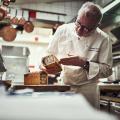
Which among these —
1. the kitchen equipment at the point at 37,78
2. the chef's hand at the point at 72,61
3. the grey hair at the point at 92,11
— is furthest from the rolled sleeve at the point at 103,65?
the kitchen equipment at the point at 37,78

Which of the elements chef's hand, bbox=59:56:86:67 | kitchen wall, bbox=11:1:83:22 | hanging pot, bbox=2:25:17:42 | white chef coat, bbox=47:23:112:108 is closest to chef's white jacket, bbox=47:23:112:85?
white chef coat, bbox=47:23:112:108

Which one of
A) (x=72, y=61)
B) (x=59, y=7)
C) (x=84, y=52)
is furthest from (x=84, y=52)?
(x=59, y=7)

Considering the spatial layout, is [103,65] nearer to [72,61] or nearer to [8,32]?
[72,61]

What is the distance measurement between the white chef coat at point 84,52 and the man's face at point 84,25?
0.08m

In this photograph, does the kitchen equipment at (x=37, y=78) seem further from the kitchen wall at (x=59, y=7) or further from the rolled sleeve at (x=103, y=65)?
the kitchen wall at (x=59, y=7)

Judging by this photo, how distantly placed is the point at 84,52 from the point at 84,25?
231mm

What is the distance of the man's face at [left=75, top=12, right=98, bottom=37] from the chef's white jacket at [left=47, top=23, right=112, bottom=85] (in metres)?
0.08

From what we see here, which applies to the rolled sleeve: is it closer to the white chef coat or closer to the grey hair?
the white chef coat

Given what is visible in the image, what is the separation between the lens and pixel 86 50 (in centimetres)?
186

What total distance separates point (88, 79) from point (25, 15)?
188 inches

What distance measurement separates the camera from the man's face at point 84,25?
1.77 metres

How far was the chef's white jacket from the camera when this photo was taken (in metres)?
1.77

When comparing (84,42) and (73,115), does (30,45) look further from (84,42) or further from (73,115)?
(73,115)

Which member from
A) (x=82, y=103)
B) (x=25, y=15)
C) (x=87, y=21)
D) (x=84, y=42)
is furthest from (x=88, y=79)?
(x=25, y=15)
